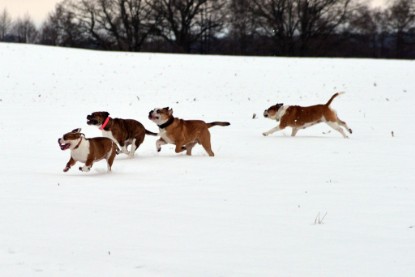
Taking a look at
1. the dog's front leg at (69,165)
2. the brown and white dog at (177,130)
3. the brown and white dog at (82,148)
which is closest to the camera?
the brown and white dog at (82,148)

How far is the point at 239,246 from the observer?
500cm

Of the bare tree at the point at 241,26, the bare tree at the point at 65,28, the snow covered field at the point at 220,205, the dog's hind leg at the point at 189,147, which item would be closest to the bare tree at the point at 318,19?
the bare tree at the point at 241,26

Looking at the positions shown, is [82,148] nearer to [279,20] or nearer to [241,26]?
[279,20]

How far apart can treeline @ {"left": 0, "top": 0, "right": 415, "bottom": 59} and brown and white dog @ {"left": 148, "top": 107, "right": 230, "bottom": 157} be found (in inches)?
2071

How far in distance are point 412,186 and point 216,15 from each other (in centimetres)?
6042

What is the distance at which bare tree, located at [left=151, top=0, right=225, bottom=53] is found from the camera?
6450 cm

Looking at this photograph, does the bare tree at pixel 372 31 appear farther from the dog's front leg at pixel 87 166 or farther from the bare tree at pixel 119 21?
the dog's front leg at pixel 87 166

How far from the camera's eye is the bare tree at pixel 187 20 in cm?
6450

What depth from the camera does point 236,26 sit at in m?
65.2

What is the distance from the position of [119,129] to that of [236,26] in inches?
2218

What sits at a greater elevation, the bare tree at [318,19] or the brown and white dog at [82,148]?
the bare tree at [318,19]

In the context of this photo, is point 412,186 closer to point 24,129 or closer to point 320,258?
point 320,258

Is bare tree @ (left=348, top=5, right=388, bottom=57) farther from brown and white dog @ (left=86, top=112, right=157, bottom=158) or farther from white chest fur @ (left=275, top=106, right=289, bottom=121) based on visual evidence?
brown and white dog @ (left=86, top=112, right=157, bottom=158)

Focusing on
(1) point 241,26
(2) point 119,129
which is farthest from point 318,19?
(2) point 119,129
